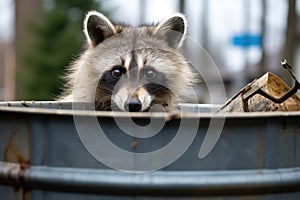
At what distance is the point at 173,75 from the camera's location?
15.6ft

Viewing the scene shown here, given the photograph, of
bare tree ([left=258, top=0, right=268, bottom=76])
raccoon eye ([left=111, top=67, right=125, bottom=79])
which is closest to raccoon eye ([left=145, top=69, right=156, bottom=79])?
raccoon eye ([left=111, top=67, right=125, bottom=79])

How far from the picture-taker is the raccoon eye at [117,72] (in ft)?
14.2

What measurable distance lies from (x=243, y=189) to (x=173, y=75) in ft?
9.19

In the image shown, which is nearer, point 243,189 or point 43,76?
point 243,189

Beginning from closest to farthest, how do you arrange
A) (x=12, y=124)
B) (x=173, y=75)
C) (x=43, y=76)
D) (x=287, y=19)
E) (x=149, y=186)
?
1. (x=149, y=186)
2. (x=12, y=124)
3. (x=173, y=75)
4. (x=287, y=19)
5. (x=43, y=76)

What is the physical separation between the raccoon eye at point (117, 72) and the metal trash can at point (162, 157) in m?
2.24

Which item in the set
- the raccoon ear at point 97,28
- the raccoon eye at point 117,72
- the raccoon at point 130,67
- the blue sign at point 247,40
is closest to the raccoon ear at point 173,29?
the raccoon at point 130,67

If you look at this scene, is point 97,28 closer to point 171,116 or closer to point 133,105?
point 133,105

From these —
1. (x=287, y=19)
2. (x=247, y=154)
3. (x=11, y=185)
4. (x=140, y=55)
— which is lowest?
(x=11, y=185)

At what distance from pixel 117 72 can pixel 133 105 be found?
70 centimetres

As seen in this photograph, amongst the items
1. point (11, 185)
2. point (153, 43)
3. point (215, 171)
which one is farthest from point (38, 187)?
point (153, 43)

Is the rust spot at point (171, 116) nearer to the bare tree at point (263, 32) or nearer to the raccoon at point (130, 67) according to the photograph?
the raccoon at point (130, 67)

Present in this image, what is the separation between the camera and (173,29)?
495 cm

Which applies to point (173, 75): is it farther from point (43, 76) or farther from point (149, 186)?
point (43, 76)
